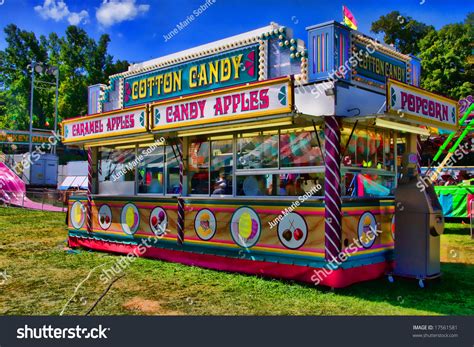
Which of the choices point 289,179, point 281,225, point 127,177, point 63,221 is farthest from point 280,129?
point 63,221

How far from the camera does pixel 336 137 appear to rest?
678cm

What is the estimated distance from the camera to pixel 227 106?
289 inches

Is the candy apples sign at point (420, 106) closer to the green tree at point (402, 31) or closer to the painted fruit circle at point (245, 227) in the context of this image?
the painted fruit circle at point (245, 227)

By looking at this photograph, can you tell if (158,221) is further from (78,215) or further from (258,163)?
(78,215)

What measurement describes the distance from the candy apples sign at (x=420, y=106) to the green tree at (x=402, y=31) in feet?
89.4

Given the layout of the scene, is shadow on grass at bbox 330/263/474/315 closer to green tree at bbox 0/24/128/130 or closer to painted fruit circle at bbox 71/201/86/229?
painted fruit circle at bbox 71/201/86/229

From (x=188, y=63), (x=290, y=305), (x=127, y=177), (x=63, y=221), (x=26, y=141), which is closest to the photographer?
(x=290, y=305)

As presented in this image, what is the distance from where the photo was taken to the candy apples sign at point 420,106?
252 inches

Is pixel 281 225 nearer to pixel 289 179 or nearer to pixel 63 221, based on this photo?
pixel 289 179

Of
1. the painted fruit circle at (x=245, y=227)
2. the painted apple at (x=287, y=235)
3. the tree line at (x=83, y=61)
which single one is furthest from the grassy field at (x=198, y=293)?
the tree line at (x=83, y=61)

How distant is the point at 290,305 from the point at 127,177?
6.12 meters

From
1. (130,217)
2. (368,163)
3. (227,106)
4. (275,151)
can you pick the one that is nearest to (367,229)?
(368,163)

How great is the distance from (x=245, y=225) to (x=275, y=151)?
1.47m

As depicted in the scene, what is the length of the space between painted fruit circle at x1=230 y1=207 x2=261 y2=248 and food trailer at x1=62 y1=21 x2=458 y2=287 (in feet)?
Answer: 0.07
